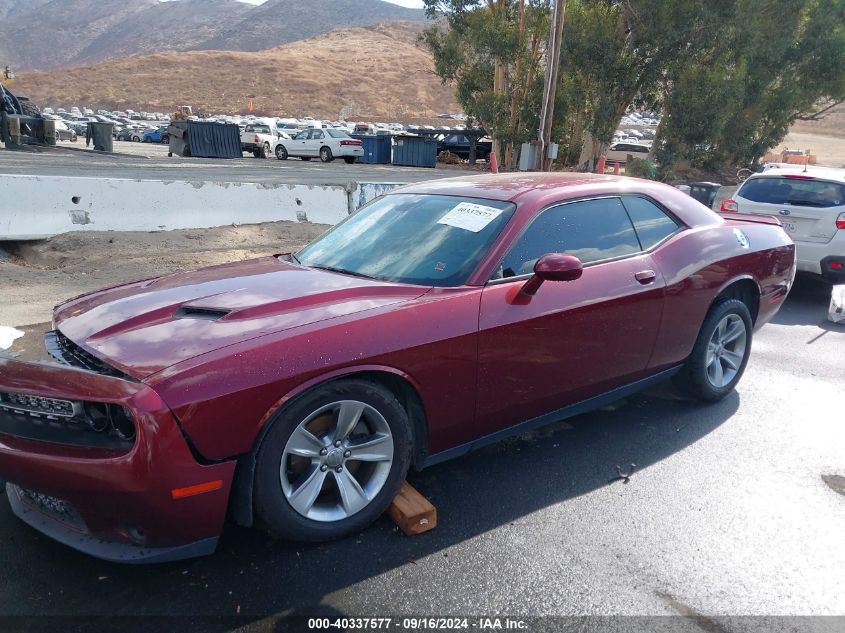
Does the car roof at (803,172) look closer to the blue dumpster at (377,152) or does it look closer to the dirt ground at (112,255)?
the dirt ground at (112,255)

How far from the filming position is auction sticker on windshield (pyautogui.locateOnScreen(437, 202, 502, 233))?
3.65m

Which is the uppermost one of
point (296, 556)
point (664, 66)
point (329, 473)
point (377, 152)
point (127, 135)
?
point (664, 66)

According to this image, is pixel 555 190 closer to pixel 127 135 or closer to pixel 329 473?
pixel 329 473

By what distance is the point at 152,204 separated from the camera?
9164 mm

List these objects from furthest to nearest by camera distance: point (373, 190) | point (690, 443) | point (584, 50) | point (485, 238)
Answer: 1. point (584, 50)
2. point (373, 190)
3. point (690, 443)
4. point (485, 238)

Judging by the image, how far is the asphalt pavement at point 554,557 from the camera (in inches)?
103

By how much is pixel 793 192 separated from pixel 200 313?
7.58 m

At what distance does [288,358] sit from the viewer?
107 inches

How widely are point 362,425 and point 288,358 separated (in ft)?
1.71

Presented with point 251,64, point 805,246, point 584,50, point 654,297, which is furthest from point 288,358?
point 251,64

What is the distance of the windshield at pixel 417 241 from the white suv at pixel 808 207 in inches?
182

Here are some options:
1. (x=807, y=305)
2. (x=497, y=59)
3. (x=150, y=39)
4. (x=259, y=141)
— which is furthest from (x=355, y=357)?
(x=150, y=39)

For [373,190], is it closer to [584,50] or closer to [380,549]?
[380,549]

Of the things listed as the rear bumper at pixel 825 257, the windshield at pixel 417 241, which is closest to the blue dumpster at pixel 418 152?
the rear bumper at pixel 825 257
